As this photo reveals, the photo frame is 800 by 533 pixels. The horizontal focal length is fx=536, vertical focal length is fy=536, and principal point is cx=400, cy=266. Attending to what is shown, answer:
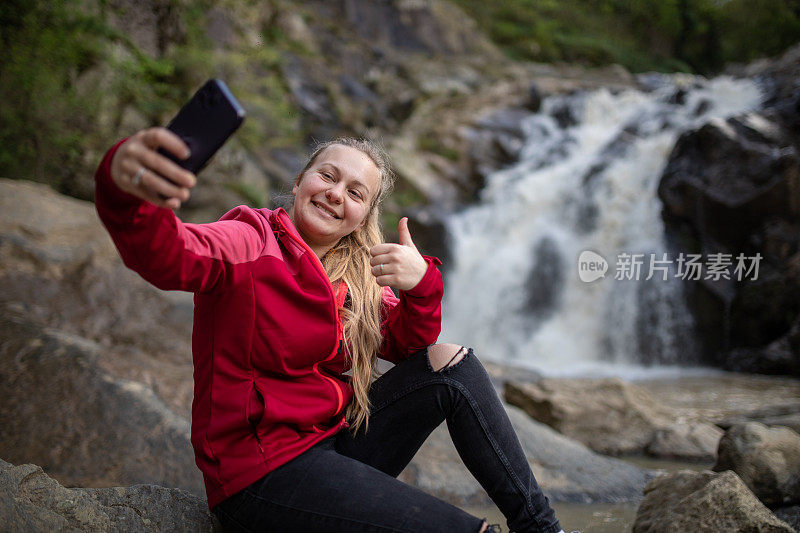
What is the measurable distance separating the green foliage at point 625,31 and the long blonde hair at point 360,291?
784 inches

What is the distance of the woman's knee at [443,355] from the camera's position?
159 cm

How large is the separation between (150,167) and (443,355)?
96cm

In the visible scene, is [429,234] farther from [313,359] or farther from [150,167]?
[150,167]

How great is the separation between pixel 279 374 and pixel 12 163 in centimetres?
591

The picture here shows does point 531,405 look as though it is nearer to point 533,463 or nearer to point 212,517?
point 533,463

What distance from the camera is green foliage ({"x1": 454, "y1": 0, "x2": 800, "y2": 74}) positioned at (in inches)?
781

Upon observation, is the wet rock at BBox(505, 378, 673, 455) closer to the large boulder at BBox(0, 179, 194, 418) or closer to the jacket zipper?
the large boulder at BBox(0, 179, 194, 418)

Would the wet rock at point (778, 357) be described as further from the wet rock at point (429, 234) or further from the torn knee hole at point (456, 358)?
the torn knee hole at point (456, 358)

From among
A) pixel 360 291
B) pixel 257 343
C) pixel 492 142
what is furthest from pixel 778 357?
pixel 257 343

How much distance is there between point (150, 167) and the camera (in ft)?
3.23

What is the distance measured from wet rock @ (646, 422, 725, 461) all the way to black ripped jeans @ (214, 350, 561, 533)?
266 cm

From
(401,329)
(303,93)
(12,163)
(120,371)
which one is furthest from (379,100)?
(401,329)

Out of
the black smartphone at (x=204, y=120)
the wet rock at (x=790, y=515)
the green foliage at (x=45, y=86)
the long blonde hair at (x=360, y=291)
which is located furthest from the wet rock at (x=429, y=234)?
the black smartphone at (x=204, y=120)

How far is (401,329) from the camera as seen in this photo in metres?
1.62
